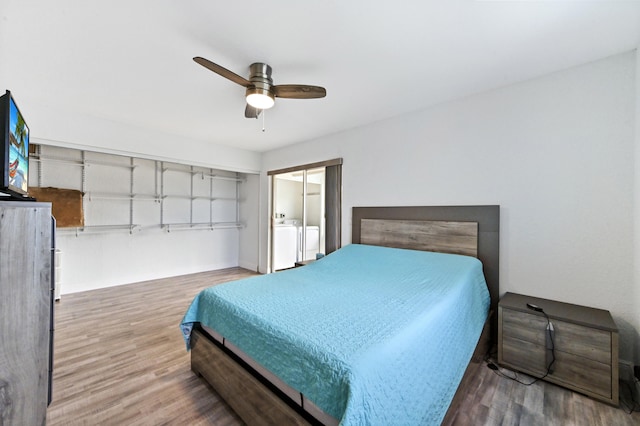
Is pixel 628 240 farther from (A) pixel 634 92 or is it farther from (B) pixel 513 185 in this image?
(A) pixel 634 92

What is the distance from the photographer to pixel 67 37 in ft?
5.78

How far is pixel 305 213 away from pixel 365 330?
140 inches

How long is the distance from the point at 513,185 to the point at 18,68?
4498 mm

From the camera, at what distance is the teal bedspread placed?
103 centimetres

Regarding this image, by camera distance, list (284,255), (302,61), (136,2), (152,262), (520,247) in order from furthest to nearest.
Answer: (284,255) < (152,262) < (520,247) < (302,61) < (136,2)

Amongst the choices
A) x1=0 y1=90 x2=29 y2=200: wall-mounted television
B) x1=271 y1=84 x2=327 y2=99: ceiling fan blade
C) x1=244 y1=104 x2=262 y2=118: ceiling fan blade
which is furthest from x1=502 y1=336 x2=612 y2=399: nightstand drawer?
x1=0 y1=90 x2=29 y2=200: wall-mounted television

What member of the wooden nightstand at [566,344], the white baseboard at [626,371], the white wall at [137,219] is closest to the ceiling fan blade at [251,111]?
the wooden nightstand at [566,344]

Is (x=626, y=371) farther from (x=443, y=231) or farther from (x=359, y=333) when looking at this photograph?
(x=359, y=333)

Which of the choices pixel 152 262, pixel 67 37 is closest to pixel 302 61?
pixel 67 37

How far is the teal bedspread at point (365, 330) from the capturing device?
40.6 inches

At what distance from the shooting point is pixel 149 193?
14.7 ft

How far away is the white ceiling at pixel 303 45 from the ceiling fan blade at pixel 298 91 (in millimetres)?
191

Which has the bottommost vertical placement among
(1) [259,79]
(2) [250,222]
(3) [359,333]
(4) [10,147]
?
(3) [359,333]

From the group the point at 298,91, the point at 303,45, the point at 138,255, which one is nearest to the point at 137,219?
the point at 138,255
